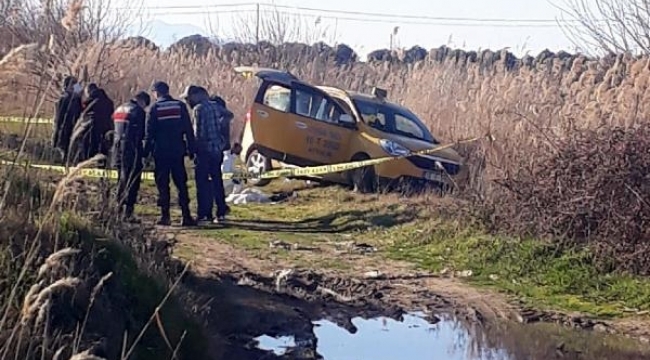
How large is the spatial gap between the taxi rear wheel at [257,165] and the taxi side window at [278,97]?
0.98 meters

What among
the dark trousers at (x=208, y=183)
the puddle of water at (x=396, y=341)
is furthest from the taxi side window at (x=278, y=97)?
the puddle of water at (x=396, y=341)

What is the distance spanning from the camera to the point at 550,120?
16.1 meters

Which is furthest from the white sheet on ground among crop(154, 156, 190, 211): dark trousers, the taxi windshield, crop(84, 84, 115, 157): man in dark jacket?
crop(154, 156, 190, 211): dark trousers

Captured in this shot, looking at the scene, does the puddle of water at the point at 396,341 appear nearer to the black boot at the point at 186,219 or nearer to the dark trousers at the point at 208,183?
the black boot at the point at 186,219

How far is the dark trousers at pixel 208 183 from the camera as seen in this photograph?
1529 cm

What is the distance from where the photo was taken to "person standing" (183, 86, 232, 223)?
1498 cm

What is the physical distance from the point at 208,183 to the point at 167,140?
1.28 meters

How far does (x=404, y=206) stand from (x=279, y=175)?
9.65ft

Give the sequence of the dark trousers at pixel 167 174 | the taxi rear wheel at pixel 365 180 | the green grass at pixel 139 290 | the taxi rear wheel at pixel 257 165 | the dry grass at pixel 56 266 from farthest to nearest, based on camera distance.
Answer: the taxi rear wheel at pixel 257 165 < the taxi rear wheel at pixel 365 180 < the dark trousers at pixel 167 174 < the green grass at pixel 139 290 < the dry grass at pixel 56 266

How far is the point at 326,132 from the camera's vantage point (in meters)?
19.0

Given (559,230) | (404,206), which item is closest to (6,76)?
(559,230)

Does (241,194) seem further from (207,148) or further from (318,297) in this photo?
(318,297)

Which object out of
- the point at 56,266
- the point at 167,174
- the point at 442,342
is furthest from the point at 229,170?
the point at 56,266

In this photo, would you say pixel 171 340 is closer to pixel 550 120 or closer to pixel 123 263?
pixel 123 263
